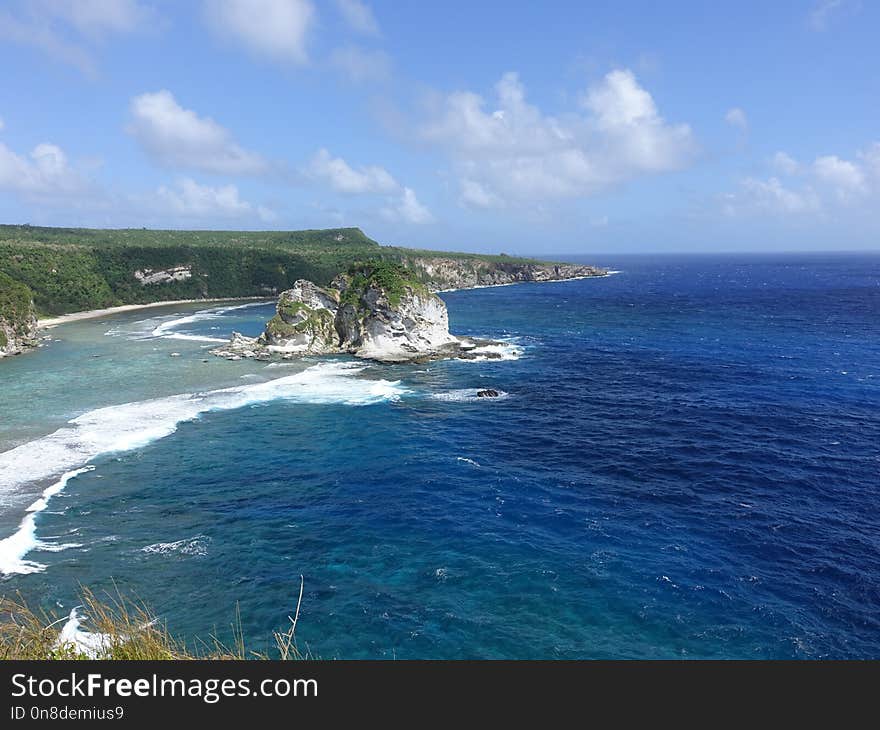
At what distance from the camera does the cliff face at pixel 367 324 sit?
92250 millimetres

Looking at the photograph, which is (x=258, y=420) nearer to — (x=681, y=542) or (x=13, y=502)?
(x=13, y=502)

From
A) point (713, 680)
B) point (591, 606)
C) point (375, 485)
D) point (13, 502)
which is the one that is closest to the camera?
point (713, 680)

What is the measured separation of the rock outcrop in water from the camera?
92.2 metres

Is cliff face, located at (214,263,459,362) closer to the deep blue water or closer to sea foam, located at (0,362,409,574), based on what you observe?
sea foam, located at (0,362,409,574)

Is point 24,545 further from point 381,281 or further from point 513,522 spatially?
point 381,281

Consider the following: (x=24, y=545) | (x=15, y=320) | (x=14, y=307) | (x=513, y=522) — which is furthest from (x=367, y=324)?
(x=24, y=545)

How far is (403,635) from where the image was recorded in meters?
26.8

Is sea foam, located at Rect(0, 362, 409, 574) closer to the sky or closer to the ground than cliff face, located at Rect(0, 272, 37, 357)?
closer to the ground

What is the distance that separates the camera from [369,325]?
9444cm

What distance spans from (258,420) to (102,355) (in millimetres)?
51524

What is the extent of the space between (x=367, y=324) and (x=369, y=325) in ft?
1.70

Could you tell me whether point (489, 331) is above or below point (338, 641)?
above

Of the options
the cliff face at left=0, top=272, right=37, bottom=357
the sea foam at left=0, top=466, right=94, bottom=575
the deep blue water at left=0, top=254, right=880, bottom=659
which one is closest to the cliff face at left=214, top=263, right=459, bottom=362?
the deep blue water at left=0, top=254, right=880, bottom=659

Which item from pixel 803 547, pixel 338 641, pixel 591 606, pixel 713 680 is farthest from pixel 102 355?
pixel 713 680
